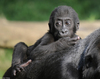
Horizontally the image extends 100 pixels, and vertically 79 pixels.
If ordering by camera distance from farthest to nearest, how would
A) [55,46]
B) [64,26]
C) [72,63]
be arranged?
[64,26] → [55,46] → [72,63]

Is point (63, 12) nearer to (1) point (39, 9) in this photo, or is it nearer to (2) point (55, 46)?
(2) point (55, 46)

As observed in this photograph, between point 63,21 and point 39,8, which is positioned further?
point 39,8

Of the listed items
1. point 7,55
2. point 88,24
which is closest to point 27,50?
point 7,55

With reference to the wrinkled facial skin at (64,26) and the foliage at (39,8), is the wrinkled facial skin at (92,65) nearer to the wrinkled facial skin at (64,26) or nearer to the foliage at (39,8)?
the wrinkled facial skin at (64,26)

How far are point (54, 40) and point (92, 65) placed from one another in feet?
3.94

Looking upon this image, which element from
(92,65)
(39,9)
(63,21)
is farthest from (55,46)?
(39,9)

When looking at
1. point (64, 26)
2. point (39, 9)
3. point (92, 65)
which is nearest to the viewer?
point (92, 65)

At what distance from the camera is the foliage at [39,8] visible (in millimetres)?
8969

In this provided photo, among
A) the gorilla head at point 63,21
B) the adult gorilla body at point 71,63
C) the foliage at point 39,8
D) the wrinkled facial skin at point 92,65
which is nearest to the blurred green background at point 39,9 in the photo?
the foliage at point 39,8

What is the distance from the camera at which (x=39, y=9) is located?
914cm

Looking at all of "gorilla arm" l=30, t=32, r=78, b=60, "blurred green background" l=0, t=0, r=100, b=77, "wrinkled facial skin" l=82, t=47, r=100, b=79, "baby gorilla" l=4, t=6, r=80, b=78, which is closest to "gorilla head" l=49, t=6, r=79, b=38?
"baby gorilla" l=4, t=6, r=80, b=78

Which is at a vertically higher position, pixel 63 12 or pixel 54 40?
pixel 63 12

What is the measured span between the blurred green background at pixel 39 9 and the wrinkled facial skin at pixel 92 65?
6.25m

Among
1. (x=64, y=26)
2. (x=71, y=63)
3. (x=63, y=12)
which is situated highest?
(x=63, y=12)
